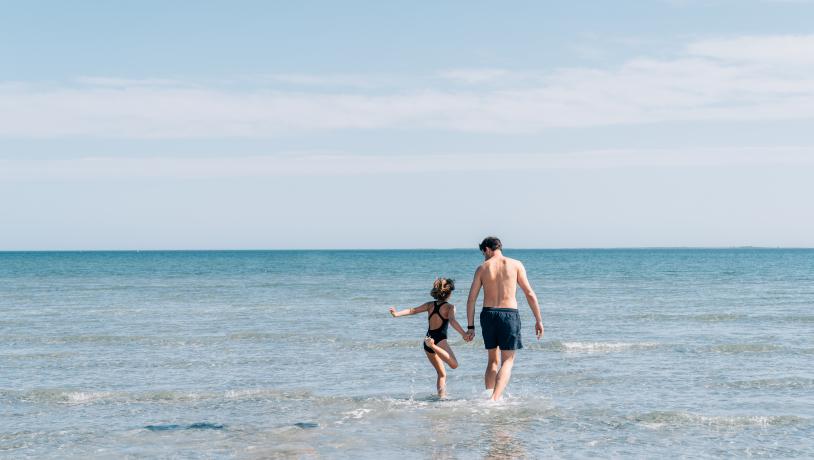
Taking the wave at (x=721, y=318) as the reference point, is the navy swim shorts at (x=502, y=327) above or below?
above

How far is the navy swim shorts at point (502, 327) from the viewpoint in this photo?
36.1 ft

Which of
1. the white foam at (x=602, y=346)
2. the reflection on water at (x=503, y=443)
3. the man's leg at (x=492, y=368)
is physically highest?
the man's leg at (x=492, y=368)

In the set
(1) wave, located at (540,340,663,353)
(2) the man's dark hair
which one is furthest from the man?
(1) wave, located at (540,340,663,353)

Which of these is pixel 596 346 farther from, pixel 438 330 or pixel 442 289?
pixel 442 289

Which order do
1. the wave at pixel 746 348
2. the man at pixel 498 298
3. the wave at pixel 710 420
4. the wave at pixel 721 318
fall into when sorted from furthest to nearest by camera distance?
the wave at pixel 721 318, the wave at pixel 746 348, the man at pixel 498 298, the wave at pixel 710 420

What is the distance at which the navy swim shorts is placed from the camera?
1100 centimetres

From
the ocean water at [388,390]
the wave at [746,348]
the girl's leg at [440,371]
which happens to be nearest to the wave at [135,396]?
the ocean water at [388,390]

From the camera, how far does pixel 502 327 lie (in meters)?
11.0

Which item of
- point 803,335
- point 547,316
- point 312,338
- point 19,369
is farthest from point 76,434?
point 547,316

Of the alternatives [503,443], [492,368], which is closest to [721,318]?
[492,368]

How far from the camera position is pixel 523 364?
606 inches

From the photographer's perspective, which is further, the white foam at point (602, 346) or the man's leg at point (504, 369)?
the white foam at point (602, 346)

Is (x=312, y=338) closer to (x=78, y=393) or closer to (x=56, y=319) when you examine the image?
(x=78, y=393)

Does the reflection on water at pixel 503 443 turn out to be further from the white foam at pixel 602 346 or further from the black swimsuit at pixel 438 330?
the white foam at pixel 602 346
